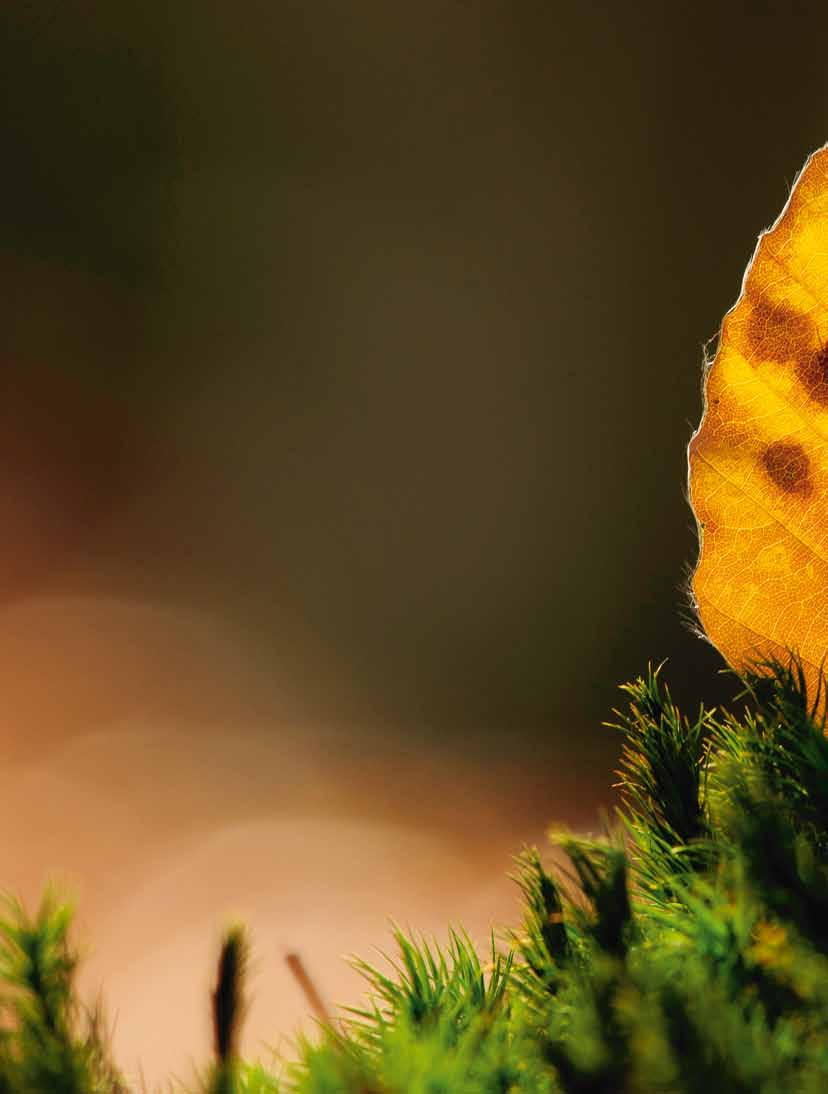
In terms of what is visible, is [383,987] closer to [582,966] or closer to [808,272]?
[582,966]

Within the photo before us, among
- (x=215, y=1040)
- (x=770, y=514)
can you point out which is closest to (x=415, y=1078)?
→ (x=215, y=1040)

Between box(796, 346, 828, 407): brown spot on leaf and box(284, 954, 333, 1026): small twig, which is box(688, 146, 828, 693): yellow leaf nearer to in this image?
box(796, 346, 828, 407): brown spot on leaf

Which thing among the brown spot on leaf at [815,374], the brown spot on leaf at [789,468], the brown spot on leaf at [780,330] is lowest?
the brown spot on leaf at [789,468]

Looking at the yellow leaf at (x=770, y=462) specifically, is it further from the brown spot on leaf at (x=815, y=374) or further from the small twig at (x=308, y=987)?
the small twig at (x=308, y=987)

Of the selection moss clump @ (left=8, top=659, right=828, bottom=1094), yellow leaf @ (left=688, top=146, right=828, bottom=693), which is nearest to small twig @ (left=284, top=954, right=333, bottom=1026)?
moss clump @ (left=8, top=659, right=828, bottom=1094)

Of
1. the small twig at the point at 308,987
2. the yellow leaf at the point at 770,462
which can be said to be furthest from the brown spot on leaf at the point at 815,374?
the small twig at the point at 308,987

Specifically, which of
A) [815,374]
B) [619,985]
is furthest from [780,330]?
[619,985]

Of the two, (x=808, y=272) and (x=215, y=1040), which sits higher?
(x=808, y=272)

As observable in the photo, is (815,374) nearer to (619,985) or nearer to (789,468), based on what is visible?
(789,468)
